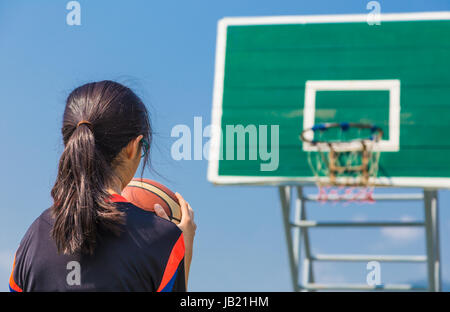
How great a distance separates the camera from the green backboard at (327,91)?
4.38 m

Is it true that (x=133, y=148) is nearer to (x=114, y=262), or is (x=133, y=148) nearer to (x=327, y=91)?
(x=114, y=262)

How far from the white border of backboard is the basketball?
6.90 feet

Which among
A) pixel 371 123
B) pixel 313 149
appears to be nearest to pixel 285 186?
pixel 313 149

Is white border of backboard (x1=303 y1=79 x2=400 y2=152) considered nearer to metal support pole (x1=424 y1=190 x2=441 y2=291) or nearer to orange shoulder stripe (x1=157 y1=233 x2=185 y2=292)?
metal support pole (x1=424 y1=190 x2=441 y2=291)

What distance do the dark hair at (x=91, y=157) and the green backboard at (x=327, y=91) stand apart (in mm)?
2957

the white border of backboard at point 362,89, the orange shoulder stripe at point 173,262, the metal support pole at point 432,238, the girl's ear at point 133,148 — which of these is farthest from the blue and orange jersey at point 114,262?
the metal support pole at point 432,238

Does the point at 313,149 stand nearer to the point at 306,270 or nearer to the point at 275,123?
the point at 275,123

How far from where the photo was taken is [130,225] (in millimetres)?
1370

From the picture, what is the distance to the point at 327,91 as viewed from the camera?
184 inches

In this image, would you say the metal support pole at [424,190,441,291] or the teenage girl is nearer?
the teenage girl

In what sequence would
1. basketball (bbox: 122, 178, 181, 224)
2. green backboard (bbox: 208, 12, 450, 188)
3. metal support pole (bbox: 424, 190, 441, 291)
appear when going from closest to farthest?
basketball (bbox: 122, 178, 181, 224), green backboard (bbox: 208, 12, 450, 188), metal support pole (bbox: 424, 190, 441, 291)

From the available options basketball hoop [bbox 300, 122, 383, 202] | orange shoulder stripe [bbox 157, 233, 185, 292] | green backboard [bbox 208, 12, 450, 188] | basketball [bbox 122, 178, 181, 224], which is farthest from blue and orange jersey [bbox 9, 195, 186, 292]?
green backboard [bbox 208, 12, 450, 188]

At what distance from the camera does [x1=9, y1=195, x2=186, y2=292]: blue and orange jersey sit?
1.33m

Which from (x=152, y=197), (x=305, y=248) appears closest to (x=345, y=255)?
(x=305, y=248)
